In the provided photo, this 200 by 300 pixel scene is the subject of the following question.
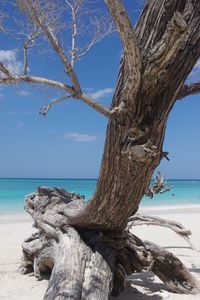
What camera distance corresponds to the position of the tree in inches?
92.9

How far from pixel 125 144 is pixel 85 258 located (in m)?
1.64

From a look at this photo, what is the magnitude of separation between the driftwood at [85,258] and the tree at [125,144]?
13 mm

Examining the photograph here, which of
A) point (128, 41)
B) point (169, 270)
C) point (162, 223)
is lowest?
point (169, 270)

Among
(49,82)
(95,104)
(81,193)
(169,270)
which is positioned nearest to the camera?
(95,104)

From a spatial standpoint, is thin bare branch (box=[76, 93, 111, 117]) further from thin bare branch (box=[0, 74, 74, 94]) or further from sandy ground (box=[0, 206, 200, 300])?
sandy ground (box=[0, 206, 200, 300])

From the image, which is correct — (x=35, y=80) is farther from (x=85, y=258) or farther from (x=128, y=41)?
(x=85, y=258)

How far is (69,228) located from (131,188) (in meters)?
1.48

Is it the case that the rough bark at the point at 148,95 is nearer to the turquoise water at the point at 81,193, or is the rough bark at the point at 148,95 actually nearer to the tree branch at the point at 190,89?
the tree branch at the point at 190,89

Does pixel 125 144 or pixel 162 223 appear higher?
pixel 125 144

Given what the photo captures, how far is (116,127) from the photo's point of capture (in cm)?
271

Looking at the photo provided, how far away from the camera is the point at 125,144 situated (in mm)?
2693

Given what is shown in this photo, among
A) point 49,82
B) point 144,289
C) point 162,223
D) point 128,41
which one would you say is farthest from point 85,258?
point 162,223

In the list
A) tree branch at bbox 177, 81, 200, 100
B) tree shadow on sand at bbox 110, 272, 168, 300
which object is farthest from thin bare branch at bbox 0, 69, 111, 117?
tree shadow on sand at bbox 110, 272, 168, 300

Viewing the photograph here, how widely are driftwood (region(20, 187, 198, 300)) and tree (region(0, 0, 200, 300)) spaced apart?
Answer: 0.01m
